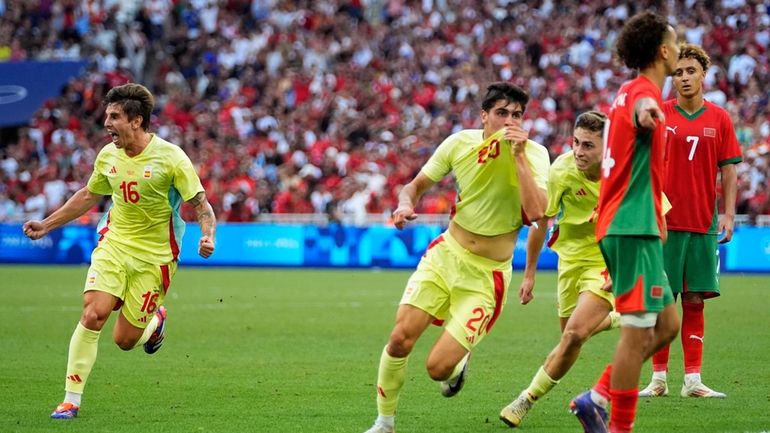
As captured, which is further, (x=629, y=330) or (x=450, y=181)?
(x=450, y=181)

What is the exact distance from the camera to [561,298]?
948 cm

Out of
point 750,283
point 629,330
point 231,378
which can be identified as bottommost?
point 750,283

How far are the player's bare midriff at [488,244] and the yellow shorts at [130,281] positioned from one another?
2.60 meters

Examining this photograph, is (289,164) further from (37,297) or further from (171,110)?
(37,297)

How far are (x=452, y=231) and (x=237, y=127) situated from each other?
25437mm

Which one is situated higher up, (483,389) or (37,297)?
(483,389)

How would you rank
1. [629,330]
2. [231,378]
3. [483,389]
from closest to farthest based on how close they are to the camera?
1. [629,330]
2. [483,389]
3. [231,378]

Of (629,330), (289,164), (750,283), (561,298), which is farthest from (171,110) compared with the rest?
(629,330)

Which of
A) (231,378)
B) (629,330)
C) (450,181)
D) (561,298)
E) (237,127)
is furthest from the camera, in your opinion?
(237,127)

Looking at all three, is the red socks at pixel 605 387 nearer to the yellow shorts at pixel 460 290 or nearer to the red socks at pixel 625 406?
the red socks at pixel 625 406

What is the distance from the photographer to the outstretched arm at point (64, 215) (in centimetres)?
977

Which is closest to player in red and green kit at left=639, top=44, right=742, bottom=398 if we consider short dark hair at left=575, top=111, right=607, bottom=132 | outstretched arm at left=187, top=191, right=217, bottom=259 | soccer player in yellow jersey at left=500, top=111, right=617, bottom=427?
soccer player in yellow jersey at left=500, top=111, right=617, bottom=427

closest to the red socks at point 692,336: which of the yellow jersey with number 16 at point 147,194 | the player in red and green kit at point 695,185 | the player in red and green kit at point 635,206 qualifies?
the player in red and green kit at point 695,185

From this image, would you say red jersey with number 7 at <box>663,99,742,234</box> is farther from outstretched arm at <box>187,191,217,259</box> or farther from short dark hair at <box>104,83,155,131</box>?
short dark hair at <box>104,83,155,131</box>
